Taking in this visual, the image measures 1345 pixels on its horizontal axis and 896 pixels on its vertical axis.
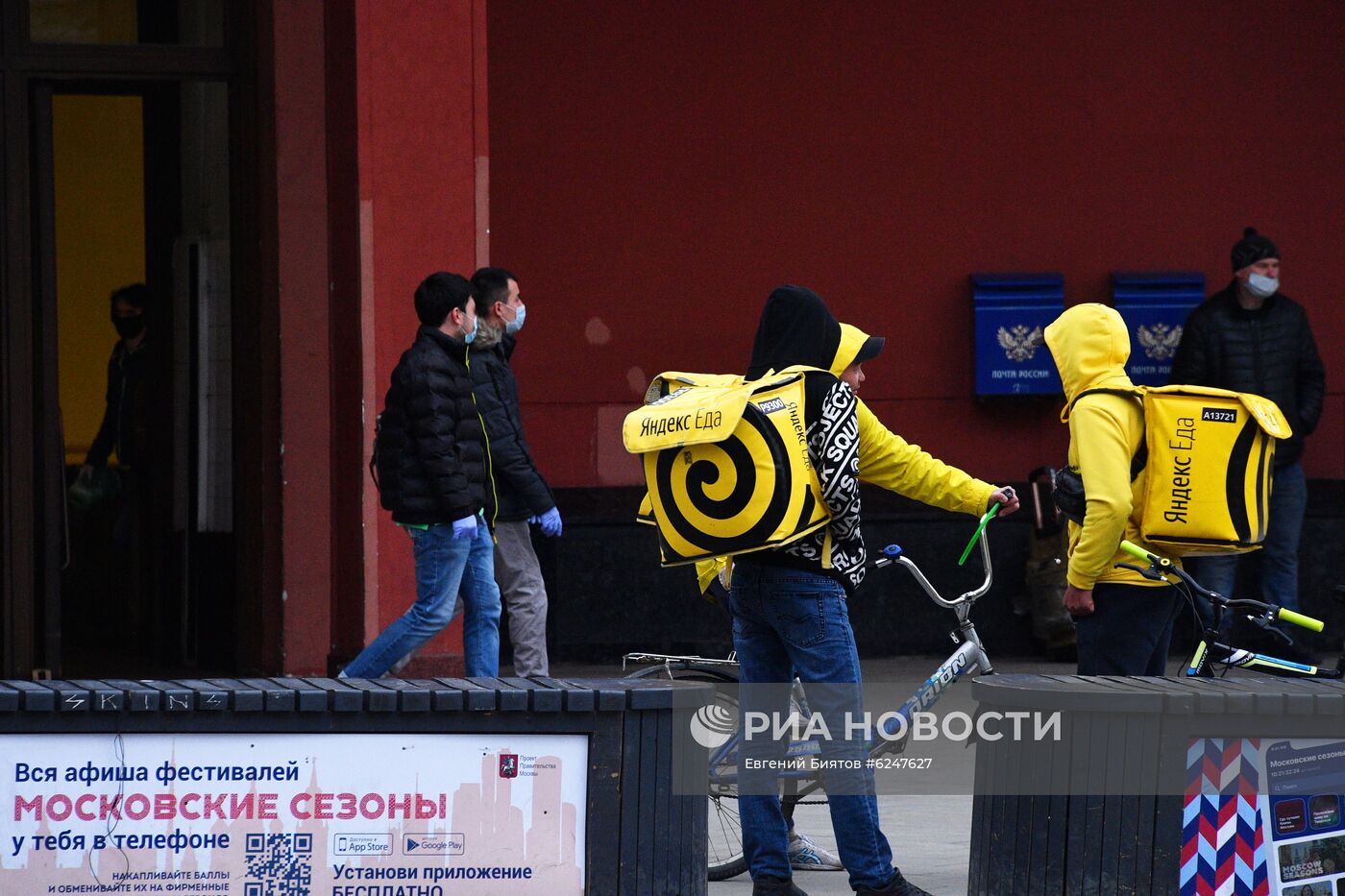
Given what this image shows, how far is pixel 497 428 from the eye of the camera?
8453 mm

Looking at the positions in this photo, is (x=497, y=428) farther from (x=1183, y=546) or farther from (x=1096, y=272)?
(x=1096, y=272)

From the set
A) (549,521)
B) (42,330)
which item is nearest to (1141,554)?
(549,521)

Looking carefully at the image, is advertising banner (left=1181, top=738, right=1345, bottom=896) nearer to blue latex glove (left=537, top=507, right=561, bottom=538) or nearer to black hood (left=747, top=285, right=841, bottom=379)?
black hood (left=747, top=285, right=841, bottom=379)

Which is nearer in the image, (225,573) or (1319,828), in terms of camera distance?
(1319,828)

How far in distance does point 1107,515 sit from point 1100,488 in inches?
3.3

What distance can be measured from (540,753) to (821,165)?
20.7 ft

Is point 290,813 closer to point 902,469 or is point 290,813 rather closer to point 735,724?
point 735,724

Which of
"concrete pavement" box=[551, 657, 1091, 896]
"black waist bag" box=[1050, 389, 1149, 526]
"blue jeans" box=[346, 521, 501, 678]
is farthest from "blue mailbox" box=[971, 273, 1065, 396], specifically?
"black waist bag" box=[1050, 389, 1149, 526]

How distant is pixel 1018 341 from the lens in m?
11.0

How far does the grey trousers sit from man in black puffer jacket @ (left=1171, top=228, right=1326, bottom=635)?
143 inches

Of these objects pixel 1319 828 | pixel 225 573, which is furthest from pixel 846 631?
pixel 225 573

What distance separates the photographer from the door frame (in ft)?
31.2

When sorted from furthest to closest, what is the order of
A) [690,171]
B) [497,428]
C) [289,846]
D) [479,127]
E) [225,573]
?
1. [690,171]
2. [225,573]
3. [479,127]
4. [497,428]
5. [289,846]

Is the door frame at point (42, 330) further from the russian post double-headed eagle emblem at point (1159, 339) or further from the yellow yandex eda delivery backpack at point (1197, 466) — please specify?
the yellow yandex eda delivery backpack at point (1197, 466)
